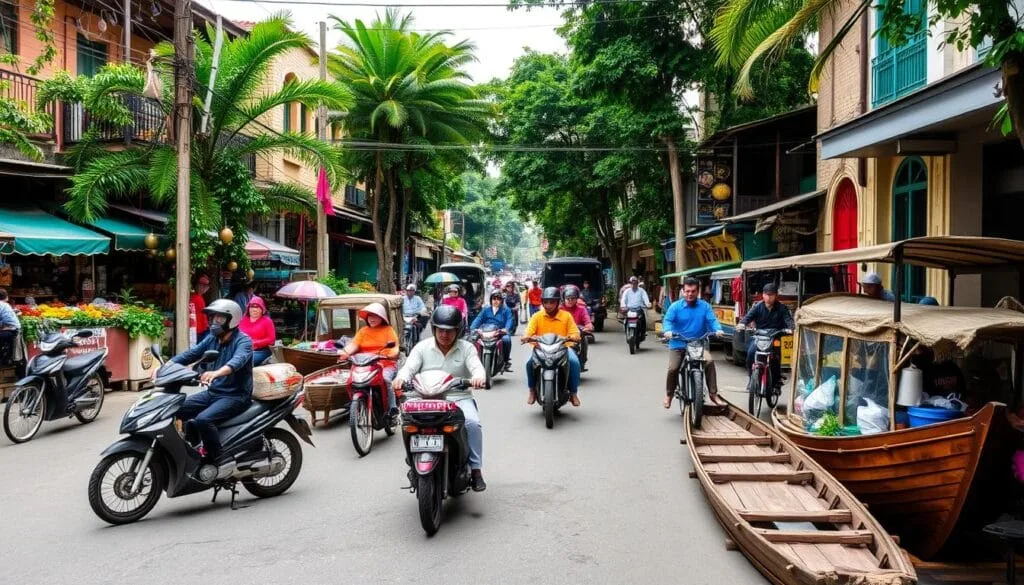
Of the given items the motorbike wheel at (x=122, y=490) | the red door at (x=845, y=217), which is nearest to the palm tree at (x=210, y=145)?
the motorbike wheel at (x=122, y=490)

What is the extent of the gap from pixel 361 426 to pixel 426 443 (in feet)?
9.67

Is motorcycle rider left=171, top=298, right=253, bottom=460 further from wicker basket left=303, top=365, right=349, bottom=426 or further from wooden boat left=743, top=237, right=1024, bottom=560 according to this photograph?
wooden boat left=743, top=237, right=1024, bottom=560

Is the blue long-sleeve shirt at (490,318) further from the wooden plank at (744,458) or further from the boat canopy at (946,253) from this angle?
the wooden plank at (744,458)

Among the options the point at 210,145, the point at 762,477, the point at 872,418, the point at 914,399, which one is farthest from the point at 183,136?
the point at 914,399

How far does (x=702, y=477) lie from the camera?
19.9ft

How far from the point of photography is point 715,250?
2819 cm

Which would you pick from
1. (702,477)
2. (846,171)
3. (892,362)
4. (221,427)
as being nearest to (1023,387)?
(892,362)

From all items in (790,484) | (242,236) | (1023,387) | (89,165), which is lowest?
(790,484)

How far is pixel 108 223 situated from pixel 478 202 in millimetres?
65642

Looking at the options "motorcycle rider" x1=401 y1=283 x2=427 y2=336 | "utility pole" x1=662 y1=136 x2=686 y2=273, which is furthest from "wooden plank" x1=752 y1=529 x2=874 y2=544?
"utility pole" x1=662 y1=136 x2=686 y2=273

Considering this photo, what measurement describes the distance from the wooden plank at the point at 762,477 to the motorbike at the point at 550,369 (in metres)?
3.56

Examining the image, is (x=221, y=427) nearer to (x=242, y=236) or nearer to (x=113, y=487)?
(x=113, y=487)

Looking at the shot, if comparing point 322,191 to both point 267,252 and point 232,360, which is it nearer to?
point 267,252

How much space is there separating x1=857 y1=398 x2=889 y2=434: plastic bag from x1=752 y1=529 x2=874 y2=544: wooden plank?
147 cm
